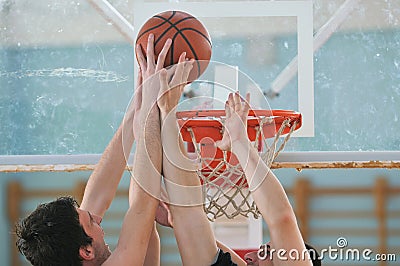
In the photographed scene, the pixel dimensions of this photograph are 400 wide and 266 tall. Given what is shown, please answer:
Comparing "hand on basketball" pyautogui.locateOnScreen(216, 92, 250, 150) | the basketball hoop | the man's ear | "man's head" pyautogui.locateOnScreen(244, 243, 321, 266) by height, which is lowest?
"man's head" pyautogui.locateOnScreen(244, 243, 321, 266)

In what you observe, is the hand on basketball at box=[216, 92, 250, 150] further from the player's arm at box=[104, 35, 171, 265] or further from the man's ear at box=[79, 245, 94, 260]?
the man's ear at box=[79, 245, 94, 260]

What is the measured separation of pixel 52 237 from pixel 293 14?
133 cm

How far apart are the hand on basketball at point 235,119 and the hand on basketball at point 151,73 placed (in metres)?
0.24

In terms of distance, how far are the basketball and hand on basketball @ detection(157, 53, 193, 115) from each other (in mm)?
40

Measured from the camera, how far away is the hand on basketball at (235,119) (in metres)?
2.13

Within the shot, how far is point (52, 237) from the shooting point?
1.97 meters

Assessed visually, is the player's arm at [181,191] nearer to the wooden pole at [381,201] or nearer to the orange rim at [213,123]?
the orange rim at [213,123]

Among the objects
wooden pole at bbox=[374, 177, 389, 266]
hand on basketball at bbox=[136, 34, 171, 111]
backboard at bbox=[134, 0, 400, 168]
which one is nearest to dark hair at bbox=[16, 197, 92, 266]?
hand on basketball at bbox=[136, 34, 171, 111]

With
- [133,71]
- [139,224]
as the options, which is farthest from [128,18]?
[139,224]

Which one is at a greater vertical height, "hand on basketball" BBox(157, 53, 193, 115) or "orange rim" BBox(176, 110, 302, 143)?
"hand on basketball" BBox(157, 53, 193, 115)

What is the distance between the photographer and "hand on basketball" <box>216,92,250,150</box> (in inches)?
83.9

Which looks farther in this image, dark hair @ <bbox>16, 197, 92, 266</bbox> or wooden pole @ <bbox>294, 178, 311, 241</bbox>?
wooden pole @ <bbox>294, 178, 311, 241</bbox>

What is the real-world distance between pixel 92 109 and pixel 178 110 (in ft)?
2.64

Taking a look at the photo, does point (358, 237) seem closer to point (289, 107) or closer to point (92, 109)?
point (289, 107)
